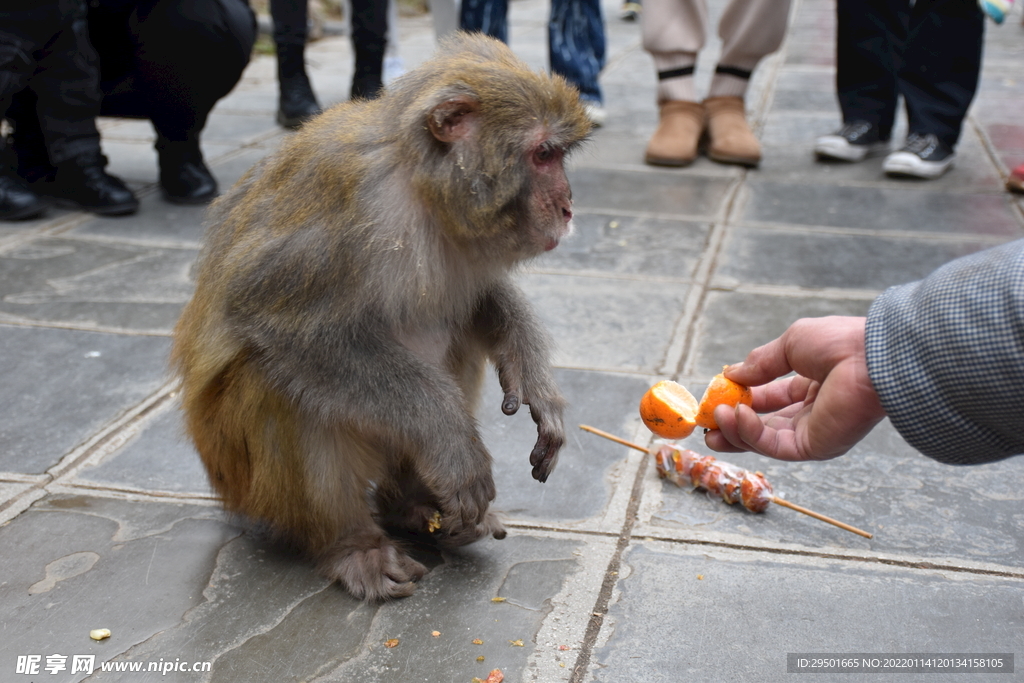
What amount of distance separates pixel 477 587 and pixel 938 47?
15.0ft

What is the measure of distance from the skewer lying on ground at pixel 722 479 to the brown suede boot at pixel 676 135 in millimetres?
3483

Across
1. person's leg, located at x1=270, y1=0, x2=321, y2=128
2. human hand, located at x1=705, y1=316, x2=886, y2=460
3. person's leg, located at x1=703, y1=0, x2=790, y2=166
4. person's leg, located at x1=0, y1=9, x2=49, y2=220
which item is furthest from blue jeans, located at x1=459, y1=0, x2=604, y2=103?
human hand, located at x1=705, y1=316, x2=886, y2=460

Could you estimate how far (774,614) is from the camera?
2344mm

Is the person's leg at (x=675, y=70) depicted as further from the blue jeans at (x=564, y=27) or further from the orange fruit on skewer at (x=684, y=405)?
the orange fruit on skewer at (x=684, y=405)

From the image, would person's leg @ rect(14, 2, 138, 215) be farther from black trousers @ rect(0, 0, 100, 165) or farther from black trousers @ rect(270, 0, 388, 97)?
black trousers @ rect(270, 0, 388, 97)

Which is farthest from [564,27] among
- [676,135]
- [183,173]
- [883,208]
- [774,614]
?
[774,614]

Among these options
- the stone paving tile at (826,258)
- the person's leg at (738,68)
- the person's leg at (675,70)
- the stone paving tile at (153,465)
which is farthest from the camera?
the person's leg at (675,70)

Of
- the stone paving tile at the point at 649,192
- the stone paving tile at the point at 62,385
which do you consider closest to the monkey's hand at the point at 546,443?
the stone paving tile at the point at 62,385

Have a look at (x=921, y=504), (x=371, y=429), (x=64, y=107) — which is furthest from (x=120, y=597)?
(x=64, y=107)

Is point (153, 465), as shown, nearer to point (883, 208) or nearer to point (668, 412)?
point (668, 412)

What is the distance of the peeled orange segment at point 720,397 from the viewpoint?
234cm

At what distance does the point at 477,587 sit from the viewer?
2.49m

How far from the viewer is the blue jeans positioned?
6617mm

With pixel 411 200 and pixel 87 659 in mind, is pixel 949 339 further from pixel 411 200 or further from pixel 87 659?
pixel 87 659
